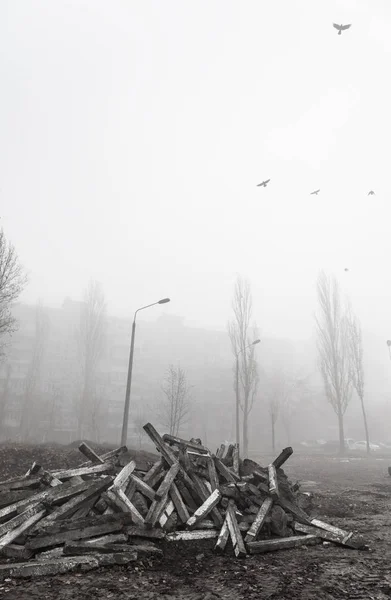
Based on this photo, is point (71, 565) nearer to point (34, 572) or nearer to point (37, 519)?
point (34, 572)

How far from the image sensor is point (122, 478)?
→ 719cm

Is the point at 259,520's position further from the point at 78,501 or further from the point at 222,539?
the point at 78,501

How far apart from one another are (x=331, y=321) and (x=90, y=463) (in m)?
31.3

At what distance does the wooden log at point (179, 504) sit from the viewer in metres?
6.70

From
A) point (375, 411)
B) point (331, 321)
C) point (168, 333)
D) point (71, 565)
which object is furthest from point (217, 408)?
point (71, 565)

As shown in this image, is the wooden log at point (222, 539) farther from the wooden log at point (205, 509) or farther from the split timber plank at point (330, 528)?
the split timber plank at point (330, 528)

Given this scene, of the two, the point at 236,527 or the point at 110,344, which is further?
the point at 110,344

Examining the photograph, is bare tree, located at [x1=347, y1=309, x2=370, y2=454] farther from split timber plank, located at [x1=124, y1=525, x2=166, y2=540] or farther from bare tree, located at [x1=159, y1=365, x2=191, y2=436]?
split timber plank, located at [x1=124, y1=525, x2=166, y2=540]

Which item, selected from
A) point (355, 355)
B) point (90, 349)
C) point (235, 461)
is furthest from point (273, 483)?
point (90, 349)

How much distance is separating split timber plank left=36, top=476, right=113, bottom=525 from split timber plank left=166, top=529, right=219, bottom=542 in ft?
5.04

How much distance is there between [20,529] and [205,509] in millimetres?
3199

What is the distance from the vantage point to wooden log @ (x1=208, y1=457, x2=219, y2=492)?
763 cm

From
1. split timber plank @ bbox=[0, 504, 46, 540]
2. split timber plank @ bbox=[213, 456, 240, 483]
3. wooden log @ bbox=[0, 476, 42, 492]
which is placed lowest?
split timber plank @ bbox=[0, 504, 46, 540]

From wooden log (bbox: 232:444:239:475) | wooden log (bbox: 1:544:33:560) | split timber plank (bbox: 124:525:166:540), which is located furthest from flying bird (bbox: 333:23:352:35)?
wooden log (bbox: 1:544:33:560)
